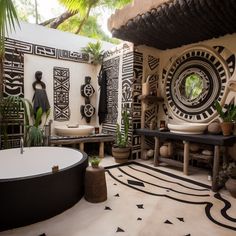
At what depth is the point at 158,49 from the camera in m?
4.20

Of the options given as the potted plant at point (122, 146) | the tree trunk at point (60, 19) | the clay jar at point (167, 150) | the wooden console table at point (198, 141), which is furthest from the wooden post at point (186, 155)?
the tree trunk at point (60, 19)

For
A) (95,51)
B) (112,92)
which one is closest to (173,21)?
(112,92)

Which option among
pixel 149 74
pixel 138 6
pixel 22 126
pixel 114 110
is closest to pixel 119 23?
pixel 138 6

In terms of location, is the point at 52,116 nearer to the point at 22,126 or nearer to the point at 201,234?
the point at 22,126

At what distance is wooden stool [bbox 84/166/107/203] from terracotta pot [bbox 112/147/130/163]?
145 centimetres

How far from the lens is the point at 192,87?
145 inches

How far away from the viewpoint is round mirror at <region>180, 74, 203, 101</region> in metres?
3.57

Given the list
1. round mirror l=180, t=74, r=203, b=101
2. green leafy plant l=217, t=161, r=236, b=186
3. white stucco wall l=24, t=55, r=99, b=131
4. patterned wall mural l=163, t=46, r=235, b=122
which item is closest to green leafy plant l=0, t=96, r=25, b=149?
white stucco wall l=24, t=55, r=99, b=131

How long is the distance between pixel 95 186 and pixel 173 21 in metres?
2.47

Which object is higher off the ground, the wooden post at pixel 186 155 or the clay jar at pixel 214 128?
the clay jar at pixel 214 128

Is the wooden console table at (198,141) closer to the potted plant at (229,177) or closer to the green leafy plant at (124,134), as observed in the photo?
the potted plant at (229,177)

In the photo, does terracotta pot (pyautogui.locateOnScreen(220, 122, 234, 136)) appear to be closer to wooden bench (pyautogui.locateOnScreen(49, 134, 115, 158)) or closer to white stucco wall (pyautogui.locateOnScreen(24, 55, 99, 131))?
wooden bench (pyautogui.locateOnScreen(49, 134, 115, 158))

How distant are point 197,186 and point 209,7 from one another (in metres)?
2.31

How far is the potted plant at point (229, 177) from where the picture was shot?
242 centimetres
